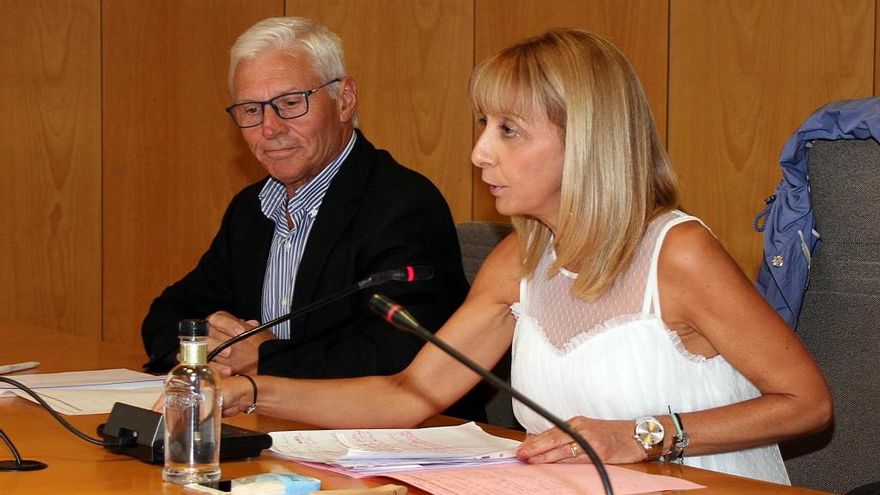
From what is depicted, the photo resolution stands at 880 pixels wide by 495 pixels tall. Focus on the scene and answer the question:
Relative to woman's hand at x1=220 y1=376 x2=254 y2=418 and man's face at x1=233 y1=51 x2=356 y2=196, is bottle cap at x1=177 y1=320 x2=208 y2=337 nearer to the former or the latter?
woman's hand at x1=220 y1=376 x2=254 y2=418

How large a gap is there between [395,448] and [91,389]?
2.71 feet

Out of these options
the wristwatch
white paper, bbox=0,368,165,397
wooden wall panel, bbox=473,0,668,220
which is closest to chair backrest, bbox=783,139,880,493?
the wristwatch

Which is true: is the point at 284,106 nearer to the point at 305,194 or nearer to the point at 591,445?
the point at 305,194

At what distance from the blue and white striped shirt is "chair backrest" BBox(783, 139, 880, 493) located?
120cm

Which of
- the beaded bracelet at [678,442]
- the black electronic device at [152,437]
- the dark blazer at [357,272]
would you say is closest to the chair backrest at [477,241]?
the dark blazer at [357,272]

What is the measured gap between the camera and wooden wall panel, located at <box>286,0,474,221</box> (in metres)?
4.59

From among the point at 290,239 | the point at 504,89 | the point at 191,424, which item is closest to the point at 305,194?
the point at 290,239

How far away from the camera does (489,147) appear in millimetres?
2176

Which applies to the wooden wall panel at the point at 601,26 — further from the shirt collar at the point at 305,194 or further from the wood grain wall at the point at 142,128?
the shirt collar at the point at 305,194

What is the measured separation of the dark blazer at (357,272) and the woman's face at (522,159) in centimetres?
54

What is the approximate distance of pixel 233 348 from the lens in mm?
2654

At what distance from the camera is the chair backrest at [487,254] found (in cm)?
295

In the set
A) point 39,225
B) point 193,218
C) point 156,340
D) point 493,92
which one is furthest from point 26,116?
point 493,92

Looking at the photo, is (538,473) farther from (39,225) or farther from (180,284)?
(39,225)
